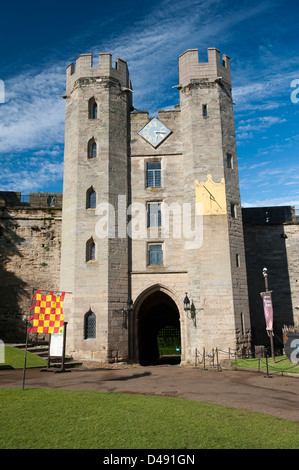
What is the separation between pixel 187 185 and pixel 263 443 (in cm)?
1521

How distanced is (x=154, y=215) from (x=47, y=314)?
10062 millimetres

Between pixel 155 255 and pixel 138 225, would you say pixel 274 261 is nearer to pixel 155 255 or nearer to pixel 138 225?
pixel 155 255

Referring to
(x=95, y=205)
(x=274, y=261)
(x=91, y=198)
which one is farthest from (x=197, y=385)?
(x=274, y=261)

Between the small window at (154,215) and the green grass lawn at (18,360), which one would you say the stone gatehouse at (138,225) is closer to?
the small window at (154,215)

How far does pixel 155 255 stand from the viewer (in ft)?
64.3

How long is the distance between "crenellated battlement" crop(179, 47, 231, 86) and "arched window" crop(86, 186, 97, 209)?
25.7ft

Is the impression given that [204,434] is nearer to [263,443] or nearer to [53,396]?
[263,443]

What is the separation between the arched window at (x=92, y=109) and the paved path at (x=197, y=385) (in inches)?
512

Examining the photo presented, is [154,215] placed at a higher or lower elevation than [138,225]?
higher

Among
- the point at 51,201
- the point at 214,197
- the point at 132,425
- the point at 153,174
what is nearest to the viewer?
the point at 132,425

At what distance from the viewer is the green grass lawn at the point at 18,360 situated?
47.2 ft

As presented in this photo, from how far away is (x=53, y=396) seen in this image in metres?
8.63

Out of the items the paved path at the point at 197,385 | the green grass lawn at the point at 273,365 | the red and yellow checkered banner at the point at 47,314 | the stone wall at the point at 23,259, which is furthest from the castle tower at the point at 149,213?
the red and yellow checkered banner at the point at 47,314
